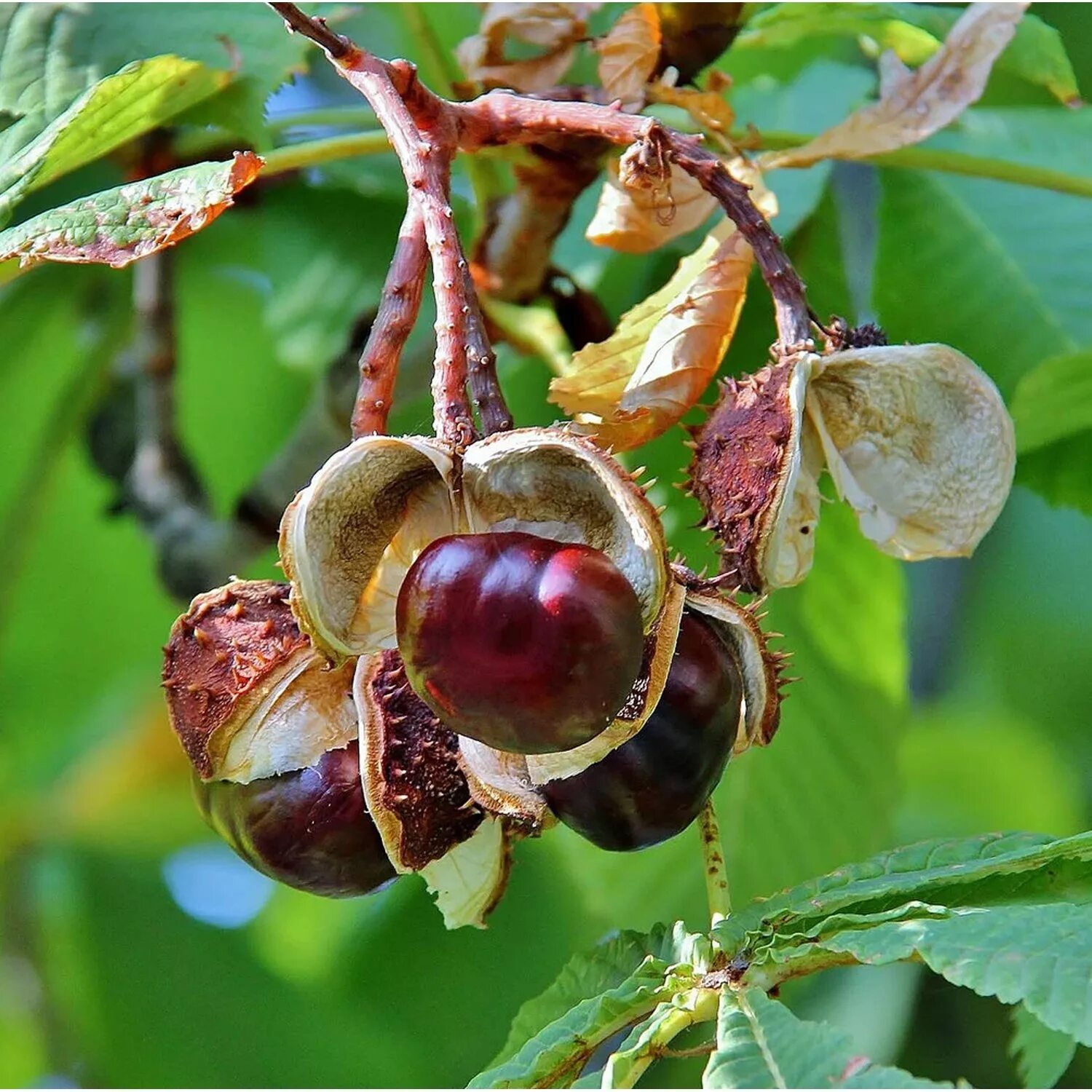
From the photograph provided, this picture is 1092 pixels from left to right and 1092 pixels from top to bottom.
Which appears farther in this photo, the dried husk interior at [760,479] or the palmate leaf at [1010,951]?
the dried husk interior at [760,479]

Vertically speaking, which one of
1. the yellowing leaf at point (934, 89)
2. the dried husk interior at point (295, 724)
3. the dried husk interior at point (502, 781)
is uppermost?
the yellowing leaf at point (934, 89)

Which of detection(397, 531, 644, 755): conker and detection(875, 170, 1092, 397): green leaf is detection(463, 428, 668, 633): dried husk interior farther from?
detection(875, 170, 1092, 397): green leaf

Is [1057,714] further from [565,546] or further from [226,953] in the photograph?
[565,546]

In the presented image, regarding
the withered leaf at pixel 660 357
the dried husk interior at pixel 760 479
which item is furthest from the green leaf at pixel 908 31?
the dried husk interior at pixel 760 479

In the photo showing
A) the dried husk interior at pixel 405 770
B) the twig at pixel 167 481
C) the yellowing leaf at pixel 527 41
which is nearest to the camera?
the dried husk interior at pixel 405 770

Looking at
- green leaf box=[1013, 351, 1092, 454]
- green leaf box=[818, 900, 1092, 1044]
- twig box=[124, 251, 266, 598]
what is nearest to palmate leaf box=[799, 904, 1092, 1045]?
green leaf box=[818, 900, 1092, 1044]

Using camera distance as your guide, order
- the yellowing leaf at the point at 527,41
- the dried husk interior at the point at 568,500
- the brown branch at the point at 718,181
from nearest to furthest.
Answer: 1. the dried husk interior at the point at 568,500
2. the brown branch at the point at 718,181
3. the yellowing leaf at the point at 527,41

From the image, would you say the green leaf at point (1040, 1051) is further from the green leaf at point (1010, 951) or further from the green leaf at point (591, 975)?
the green leaf at point (591, 975)
